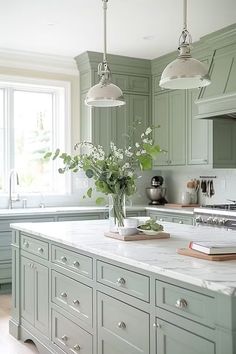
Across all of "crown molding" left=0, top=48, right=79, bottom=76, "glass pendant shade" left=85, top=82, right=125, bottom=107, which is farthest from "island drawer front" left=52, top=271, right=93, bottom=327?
"crown molding" left=0, top=48, right=79, bottom=76

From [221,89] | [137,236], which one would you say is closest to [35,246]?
[137,236]

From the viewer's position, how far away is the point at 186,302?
6.38 ft

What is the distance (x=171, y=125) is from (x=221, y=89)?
1319 millimetres

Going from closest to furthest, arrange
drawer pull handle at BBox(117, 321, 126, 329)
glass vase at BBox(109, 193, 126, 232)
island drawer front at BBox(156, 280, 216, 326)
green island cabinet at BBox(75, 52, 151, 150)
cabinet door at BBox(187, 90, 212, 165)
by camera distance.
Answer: island drawer front at BBox(156, 280, 216, 326) < drawer pull handle at BBox(117, 321, 126, 329) < glass vase at BBox(109, 193, 126, 232) < cabinet door at BBox(187, 90, 212, 165) < green island cabinet at BBox(75, 52, 151, 150)

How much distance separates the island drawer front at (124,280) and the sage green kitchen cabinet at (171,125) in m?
3.53

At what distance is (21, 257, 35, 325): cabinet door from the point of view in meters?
3.55

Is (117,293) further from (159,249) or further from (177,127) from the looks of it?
(177,127)

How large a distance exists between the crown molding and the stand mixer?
5.72ft

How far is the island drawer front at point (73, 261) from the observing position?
2725 mm

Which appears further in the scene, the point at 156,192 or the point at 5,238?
the point at 156,192

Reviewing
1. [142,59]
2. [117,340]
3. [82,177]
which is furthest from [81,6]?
[117,340]

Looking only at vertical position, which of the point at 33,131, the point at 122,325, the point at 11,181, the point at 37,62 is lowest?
the point at 122,325

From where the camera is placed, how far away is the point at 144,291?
2.21 m

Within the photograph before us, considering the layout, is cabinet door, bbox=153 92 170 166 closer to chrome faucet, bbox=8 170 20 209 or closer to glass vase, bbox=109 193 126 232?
chrome faucet, bbox=8 170 20 209
